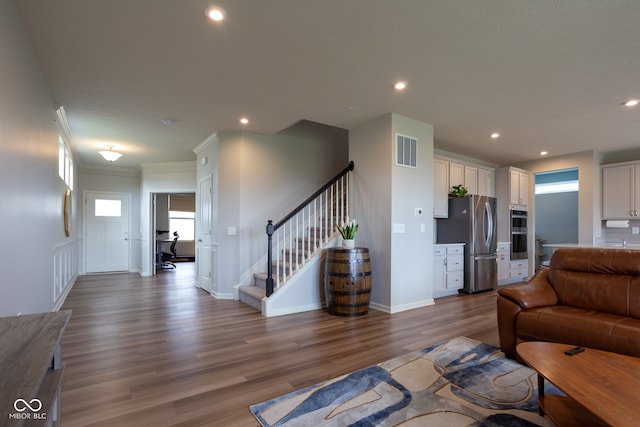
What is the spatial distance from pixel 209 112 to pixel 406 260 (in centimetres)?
337

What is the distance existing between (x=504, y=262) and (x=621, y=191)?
7.78 feet

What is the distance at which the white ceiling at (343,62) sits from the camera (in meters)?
2.33

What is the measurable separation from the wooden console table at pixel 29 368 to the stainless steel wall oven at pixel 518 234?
7.52 meters

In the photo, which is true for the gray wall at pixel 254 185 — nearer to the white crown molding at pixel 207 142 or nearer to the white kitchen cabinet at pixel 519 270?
the white crown molding at pixel 207 142

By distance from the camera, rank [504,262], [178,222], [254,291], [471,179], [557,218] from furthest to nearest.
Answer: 1. [178,222]
2. [557,218]
3. [504,262]
4. [471,179]
5. [254,291]

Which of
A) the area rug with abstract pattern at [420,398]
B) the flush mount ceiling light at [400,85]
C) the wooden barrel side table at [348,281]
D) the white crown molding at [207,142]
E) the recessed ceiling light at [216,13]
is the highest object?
the recessed ceiling light at [216,13]

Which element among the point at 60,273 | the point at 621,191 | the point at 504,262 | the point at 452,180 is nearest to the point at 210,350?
the point at 60,273

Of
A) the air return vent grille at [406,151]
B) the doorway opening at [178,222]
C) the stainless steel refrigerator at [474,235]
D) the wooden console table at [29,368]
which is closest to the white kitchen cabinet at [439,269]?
the stainless steel refrigerator at [474,235]

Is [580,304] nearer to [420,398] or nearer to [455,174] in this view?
[420,398]

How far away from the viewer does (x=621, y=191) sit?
5.97 metres

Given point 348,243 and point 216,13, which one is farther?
point 348,243

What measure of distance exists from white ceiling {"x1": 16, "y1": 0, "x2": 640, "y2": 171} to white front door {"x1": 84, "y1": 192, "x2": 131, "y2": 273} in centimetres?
398

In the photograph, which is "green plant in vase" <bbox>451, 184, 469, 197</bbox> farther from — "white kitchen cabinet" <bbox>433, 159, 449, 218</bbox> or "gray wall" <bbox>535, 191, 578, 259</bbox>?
"gray wall" <bbox>535, 191, 578, 259</bbox>

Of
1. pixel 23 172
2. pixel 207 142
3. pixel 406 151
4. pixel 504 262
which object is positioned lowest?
pixel 504 262
